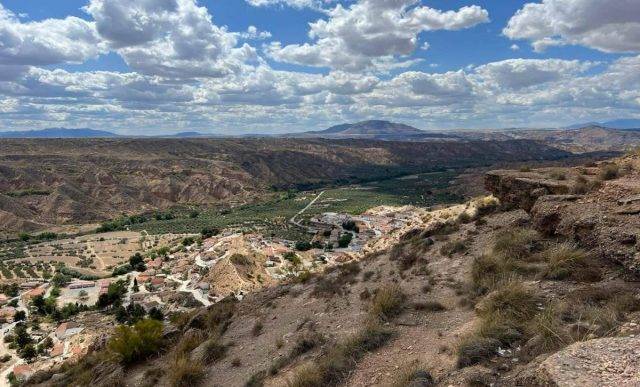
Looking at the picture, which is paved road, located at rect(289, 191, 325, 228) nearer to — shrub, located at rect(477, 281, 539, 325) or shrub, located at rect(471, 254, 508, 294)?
shrub, located at rect(471, 254, 508, 294)

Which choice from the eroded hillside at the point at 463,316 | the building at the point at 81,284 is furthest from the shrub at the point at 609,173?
the building at the point at 81,284

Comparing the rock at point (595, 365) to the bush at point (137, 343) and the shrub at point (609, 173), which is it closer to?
the shrub at point (609, 173)

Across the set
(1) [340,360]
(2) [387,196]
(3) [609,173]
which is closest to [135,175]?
(2) [387,196]

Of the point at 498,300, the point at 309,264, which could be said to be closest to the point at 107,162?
the point at 309,264

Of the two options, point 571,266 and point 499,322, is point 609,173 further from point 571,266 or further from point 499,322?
point 499,322

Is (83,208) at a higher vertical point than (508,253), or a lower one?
lower

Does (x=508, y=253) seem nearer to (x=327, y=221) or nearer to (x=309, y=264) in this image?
(x=309, y=264)
